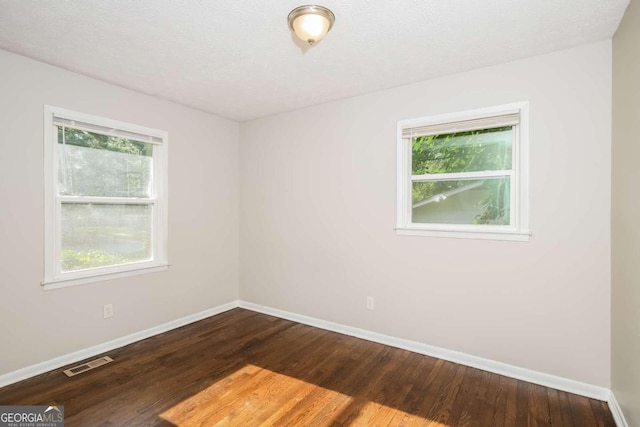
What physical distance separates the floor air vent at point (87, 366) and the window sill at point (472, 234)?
2877mm

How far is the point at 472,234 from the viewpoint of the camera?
2740mm

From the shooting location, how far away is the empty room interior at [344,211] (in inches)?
80.9

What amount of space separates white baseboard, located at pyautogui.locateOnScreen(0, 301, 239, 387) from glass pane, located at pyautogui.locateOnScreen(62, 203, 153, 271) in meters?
0.74

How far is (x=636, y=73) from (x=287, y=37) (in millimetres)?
2076

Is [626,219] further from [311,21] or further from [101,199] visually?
[101,199]

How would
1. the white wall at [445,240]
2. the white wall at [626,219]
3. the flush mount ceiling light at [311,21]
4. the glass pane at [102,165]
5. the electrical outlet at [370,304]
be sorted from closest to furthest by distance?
the white wall at [626,219]
the flush mount ceiling light at [311,21]
the white wall at [445,240]
the glass pane at [102,165]
the electrical outlet at [370,304]

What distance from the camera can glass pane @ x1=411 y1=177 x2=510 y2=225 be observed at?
271 cm

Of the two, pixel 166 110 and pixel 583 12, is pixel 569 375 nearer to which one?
pixel 583 12

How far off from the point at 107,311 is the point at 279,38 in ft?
9.43

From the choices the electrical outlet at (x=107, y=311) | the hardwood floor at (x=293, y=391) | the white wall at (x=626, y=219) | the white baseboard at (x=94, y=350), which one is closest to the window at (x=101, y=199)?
the electrical outlet at (x=107, y=311)

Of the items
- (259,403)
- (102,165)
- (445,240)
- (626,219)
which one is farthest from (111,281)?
(626,219)

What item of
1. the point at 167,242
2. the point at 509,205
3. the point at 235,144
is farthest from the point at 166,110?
the point at 509,205

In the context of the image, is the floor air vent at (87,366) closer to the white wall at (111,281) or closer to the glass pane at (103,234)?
the white wall at (111,281)

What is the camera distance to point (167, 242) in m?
3.55
